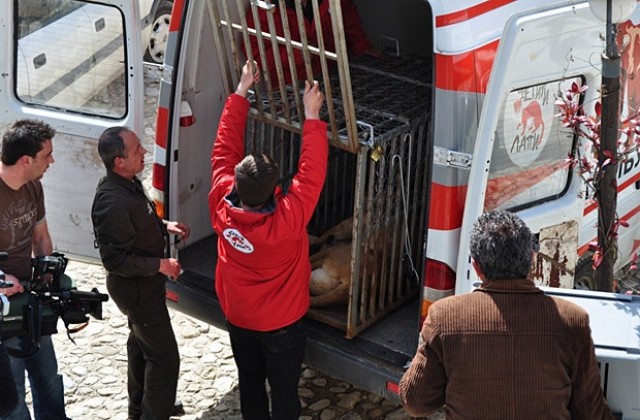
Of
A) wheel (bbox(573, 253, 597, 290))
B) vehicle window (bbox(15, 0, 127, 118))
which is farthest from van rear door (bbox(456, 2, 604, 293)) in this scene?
vehicle window (bbox(15, 0, 127, 118))

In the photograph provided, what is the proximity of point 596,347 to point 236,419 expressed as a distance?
7.61ft

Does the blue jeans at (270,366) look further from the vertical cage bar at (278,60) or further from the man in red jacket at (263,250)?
the vertical cage bar at (278,60)

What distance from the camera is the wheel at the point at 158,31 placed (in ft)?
29.7

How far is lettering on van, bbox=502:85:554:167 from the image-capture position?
13.2 ft

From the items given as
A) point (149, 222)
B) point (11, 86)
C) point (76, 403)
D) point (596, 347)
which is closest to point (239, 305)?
point (149, 222)

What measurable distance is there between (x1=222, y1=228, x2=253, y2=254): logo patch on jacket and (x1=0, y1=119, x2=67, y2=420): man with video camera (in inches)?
35.8

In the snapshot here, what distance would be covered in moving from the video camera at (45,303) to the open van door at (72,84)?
99 centimetres

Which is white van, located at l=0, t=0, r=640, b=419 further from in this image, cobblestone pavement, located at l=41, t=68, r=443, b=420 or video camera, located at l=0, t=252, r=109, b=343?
video camera, located at l=0, t=252, r=109, b=343

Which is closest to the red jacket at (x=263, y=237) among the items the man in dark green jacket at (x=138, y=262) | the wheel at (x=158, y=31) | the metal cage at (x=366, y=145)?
the metal cage at (x=366, y=145)

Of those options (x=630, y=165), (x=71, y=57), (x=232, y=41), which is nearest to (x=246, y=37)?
(x=232, y=41)

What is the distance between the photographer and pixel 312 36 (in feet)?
17.1

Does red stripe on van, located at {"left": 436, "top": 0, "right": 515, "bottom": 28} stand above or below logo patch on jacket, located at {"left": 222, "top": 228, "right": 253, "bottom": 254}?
above

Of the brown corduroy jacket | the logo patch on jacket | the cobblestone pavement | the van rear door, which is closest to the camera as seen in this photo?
the brown corduroy jacket

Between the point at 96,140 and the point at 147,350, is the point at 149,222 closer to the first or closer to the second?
the point at 147,350
